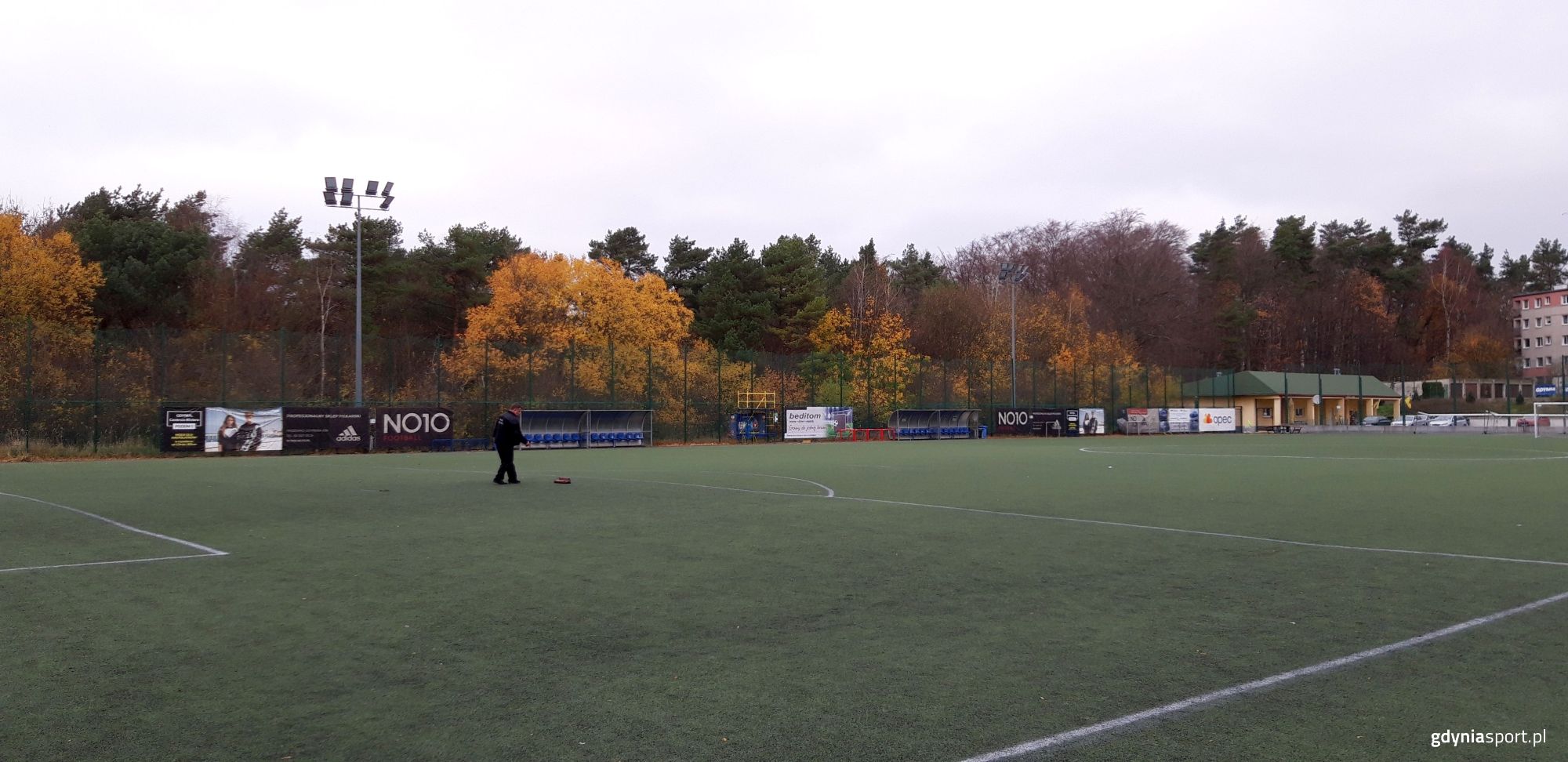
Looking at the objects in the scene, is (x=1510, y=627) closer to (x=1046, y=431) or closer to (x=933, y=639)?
(x=933, y=639)

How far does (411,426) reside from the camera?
33.3 meters

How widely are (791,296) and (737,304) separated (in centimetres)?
346

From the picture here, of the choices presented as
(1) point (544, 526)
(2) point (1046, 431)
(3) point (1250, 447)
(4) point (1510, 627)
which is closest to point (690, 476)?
(1) point (544, 526)

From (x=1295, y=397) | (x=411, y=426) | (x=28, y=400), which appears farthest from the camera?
(x=1295, y=397)

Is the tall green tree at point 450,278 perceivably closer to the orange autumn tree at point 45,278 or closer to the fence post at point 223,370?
the orange autumn tree at point 45,278

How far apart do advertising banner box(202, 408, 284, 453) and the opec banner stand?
19256 mm

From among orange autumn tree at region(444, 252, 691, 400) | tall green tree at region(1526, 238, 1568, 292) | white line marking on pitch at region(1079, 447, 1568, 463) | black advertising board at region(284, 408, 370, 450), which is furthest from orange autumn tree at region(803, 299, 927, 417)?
tall green tree at region(1526, 238, 1568, 292)

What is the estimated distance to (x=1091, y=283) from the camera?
249 feet

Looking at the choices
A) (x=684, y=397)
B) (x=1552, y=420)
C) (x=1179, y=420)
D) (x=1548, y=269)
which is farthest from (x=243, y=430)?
(x=1548, y=269)

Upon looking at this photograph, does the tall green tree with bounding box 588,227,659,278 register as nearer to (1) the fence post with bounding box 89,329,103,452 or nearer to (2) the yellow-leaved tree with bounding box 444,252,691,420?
(2) the yellow-leaved tree with bounding box 444,252,691,420

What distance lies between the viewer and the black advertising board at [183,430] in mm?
29062

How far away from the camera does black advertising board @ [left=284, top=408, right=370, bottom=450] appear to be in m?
30.8

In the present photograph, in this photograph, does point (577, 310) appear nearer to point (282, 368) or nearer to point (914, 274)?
point (282, 368)

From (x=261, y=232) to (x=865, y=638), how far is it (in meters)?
63.7
